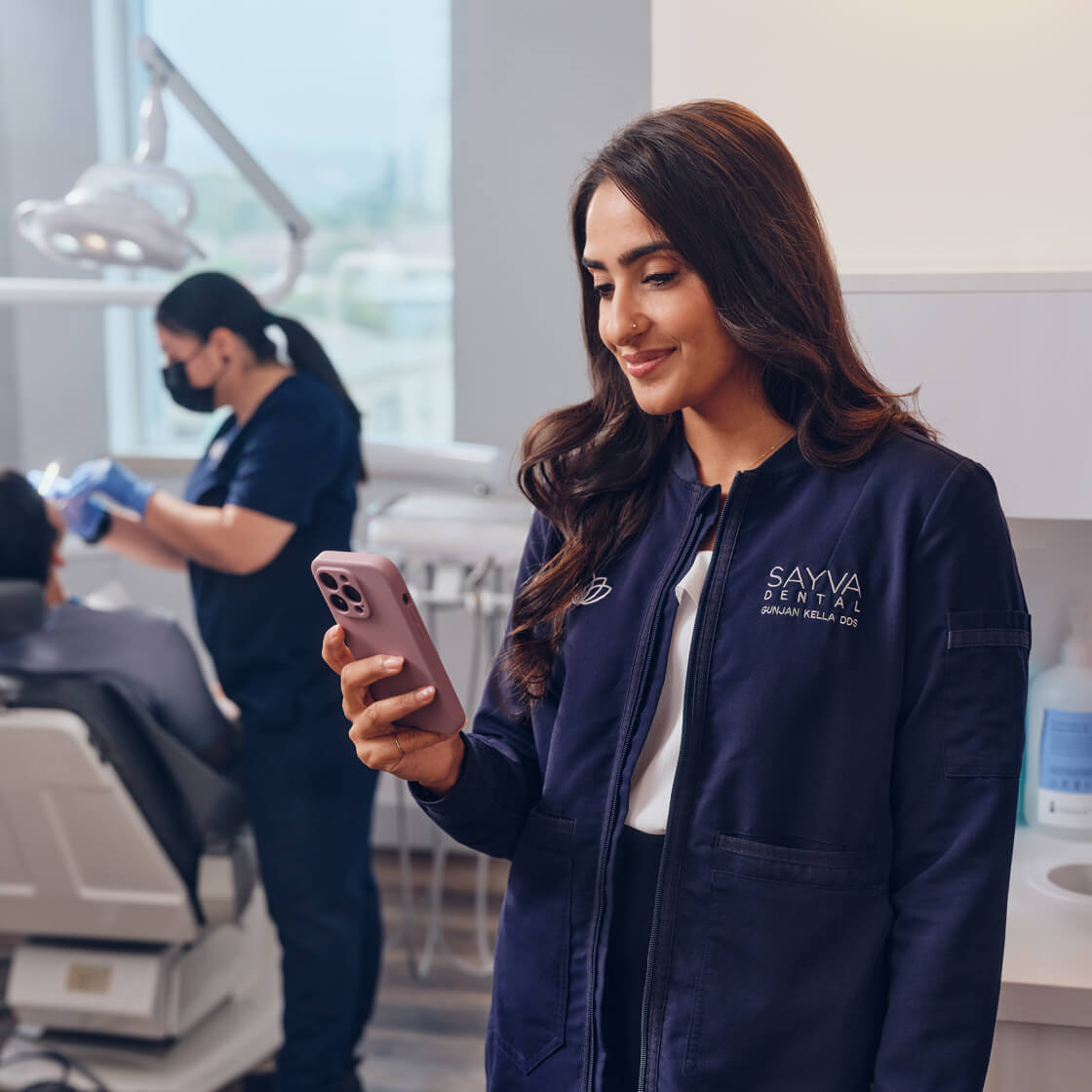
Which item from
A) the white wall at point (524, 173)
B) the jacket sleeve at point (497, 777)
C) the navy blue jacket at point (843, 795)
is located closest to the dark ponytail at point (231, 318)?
the white wall at point (524, 173)

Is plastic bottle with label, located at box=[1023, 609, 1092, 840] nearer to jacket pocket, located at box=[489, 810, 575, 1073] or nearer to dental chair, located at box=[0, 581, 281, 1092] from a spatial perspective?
jacket pocket, located at box=[489, 810, 575, 1073]

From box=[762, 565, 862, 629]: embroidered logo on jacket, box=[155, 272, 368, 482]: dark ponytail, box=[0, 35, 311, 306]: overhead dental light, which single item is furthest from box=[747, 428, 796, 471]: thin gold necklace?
box=[0, 35, 311, 306]: overhead dental light

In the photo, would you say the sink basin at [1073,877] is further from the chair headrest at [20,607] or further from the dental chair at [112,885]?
the chair headrest at [20,607]

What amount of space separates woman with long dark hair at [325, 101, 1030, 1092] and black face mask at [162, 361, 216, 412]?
1.15m

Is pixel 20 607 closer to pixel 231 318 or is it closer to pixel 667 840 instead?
pixel 231 318

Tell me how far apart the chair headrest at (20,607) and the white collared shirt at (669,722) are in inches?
50.3

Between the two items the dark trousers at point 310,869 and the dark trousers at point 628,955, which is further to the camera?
the dark trousers at point 310,869

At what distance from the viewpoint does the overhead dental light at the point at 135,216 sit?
5.92 feet

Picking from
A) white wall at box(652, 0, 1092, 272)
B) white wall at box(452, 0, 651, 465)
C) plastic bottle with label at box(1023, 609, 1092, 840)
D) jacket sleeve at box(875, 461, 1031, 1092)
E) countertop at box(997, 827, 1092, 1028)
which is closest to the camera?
jacket sleeve at box(875, 461, 1031, 1092)

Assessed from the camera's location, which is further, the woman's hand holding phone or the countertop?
the countertop

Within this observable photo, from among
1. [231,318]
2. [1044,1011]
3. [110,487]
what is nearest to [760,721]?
[1044,1011]

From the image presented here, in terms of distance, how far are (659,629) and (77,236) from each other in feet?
4.46

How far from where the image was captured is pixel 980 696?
797 millimetres

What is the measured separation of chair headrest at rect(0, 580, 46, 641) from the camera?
1810mm
